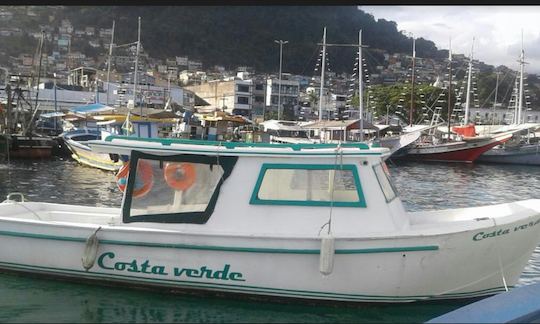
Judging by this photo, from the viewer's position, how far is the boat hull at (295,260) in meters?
5.72

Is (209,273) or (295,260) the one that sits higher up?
(295,260)

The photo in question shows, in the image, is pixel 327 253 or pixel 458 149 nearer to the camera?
pixel 327 253

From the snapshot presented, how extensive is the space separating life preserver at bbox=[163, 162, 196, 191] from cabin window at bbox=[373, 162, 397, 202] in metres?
2.20

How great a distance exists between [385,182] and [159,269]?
2.88 meters

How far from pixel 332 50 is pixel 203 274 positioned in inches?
4443

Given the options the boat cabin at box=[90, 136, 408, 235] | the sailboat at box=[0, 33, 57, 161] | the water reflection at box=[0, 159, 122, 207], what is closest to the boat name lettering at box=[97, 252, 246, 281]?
the boat cabin at box=[90, 136, 408, 235]

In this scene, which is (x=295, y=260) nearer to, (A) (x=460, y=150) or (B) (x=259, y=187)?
(B) (x=259, y=187)

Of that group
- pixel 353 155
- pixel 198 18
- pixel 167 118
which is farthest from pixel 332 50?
pixel 353 155

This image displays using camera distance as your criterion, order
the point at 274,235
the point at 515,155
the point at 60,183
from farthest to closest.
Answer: the point at 515,155 → the point at 60,183 → the point at 274,235

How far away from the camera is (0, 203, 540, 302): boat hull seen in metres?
5.72

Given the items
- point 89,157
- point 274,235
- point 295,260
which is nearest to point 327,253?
point 295,260

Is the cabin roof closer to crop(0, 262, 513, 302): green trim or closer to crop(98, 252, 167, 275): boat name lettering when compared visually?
crop(98, 252, 167, 275): boat name lettering

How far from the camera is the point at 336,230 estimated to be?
231 inches

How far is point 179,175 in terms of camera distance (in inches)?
246
